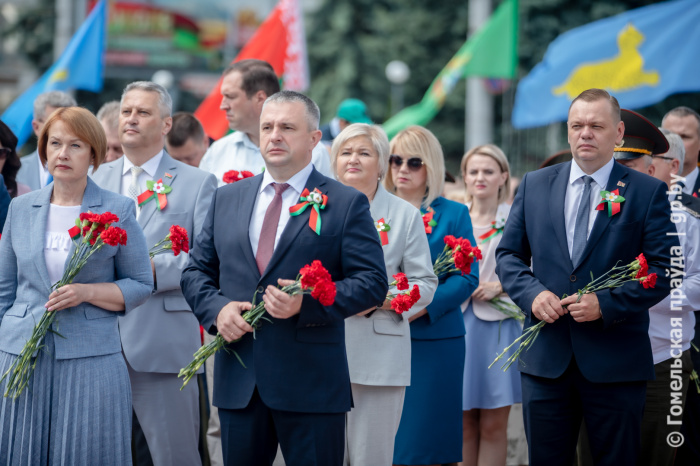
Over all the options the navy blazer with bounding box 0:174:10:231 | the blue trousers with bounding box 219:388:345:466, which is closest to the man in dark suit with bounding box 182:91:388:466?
the blue trousers with bounding box 219:388:345:466

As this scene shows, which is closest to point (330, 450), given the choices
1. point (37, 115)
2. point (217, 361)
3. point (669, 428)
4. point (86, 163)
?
point (217, 361)

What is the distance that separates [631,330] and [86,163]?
2937 millimetres

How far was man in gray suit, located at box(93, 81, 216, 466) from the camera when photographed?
5.05 m

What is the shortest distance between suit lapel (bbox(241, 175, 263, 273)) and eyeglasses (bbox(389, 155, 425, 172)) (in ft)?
6.08

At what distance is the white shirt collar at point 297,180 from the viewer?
4.12 metres

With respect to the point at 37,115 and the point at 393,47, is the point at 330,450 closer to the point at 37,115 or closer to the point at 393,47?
the point at 37,115

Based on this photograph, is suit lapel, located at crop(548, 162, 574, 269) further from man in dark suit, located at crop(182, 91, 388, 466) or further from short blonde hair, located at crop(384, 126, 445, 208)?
short blonde hair, located at crop(384, 126, 445, 208)

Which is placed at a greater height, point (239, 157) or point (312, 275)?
point (239, 157)

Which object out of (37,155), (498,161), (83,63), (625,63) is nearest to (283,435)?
(498,161)

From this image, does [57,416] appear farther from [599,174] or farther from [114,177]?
[599,174]

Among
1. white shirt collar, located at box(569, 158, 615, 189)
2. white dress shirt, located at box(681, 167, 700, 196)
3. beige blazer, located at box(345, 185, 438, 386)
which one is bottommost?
beige blazer, located at box(345, 185, 438, 386)

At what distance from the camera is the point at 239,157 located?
6359 mm

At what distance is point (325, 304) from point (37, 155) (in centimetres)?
387

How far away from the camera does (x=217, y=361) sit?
407 centimetres
